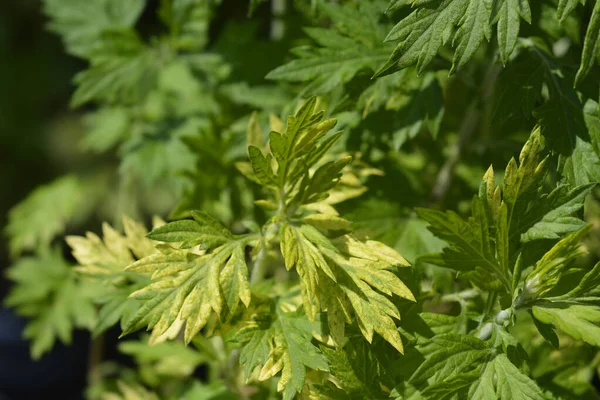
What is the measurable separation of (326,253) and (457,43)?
35 centimetres

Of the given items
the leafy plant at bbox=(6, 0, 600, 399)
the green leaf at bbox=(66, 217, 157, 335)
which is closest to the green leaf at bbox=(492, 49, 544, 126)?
the leafy plant at bbox=(6, 0, 600, 399)

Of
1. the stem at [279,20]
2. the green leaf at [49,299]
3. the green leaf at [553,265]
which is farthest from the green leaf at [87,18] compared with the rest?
the green leaf at [553,265]

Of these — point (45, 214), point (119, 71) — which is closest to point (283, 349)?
point (119, 71)

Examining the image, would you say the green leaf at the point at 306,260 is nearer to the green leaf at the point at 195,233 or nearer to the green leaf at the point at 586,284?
the green leaf at the point at 195,233

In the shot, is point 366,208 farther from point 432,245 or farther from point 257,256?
point 257,256

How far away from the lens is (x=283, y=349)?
92 centimetres

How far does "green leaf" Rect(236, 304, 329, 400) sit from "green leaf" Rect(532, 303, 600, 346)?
0.31 m

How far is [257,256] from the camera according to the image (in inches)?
43.0

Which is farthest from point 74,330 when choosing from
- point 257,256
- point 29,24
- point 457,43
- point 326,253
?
point 457,43

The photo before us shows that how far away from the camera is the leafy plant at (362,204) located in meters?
0.88

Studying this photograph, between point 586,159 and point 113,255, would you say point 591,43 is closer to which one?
point 586,159

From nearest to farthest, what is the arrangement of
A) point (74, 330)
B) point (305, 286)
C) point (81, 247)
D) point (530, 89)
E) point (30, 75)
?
point (305, 286), point (530, 89), point (81, 247), point (74, 330), point (30, 75)

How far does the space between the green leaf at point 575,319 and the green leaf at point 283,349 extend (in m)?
0.31

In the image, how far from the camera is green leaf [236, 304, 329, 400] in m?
0.88
